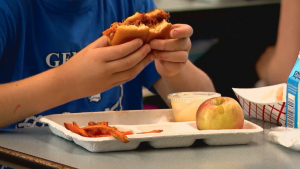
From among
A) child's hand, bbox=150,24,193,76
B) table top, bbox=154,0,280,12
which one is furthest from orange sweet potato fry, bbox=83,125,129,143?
table top, bbox=154,0,280,12

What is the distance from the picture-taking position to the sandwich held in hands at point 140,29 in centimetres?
111

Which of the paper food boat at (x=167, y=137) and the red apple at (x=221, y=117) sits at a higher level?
the red apple at (x=221, y=117)

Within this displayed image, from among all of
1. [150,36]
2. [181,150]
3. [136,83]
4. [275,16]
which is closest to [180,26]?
[150,36]

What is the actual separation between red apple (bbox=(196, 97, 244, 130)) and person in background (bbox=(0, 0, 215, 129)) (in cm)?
21

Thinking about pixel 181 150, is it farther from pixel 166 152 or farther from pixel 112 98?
pixel 112 98

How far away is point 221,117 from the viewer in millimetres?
1037

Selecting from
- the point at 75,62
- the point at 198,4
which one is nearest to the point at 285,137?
the point at 75,62

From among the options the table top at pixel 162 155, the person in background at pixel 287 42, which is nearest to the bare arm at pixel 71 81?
the table top at pixel 162 155

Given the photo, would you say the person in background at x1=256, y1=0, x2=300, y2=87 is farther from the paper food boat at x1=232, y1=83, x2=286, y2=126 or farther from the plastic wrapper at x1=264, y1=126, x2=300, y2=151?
the plastic wrapper at x1=264, y1=126, x2=300, y2=151

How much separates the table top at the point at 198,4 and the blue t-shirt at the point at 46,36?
1.26m

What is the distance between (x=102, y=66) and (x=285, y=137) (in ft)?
1.42

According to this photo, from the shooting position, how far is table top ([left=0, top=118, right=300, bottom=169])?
88cm

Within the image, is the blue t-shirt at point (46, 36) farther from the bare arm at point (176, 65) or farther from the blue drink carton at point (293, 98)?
the blue drink carton at point (293, 98)

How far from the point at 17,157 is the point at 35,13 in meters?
0.58
